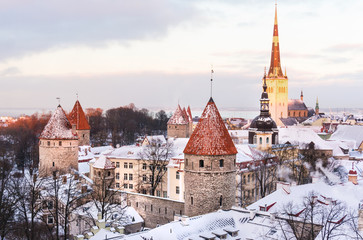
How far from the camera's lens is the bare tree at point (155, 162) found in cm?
3925

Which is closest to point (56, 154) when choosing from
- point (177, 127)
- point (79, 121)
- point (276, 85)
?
point (79, 121)

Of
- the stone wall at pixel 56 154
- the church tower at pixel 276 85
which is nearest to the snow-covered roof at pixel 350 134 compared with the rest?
the church tower at pixel 276 85

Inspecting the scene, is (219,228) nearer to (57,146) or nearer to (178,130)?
(57,146)

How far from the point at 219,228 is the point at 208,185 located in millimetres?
4038

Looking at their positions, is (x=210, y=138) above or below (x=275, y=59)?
below

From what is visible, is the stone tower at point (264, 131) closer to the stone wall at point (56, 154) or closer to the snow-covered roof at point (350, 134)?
the stone wall at point (56, 154)

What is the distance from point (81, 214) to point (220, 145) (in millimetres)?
11165

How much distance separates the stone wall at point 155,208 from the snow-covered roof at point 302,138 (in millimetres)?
28988

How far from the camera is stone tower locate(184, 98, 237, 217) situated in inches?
955

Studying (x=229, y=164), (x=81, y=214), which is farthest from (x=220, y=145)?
(x=81, y=214)

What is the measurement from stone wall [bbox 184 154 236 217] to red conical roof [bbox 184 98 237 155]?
345mm

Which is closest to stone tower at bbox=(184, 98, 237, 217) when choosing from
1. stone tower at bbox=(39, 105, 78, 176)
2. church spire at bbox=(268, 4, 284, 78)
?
stone tower at bbox=(39, 105, 78, 176)

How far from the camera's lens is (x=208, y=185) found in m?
24.3

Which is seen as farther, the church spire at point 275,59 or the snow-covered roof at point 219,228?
the church spire at point 275,59
